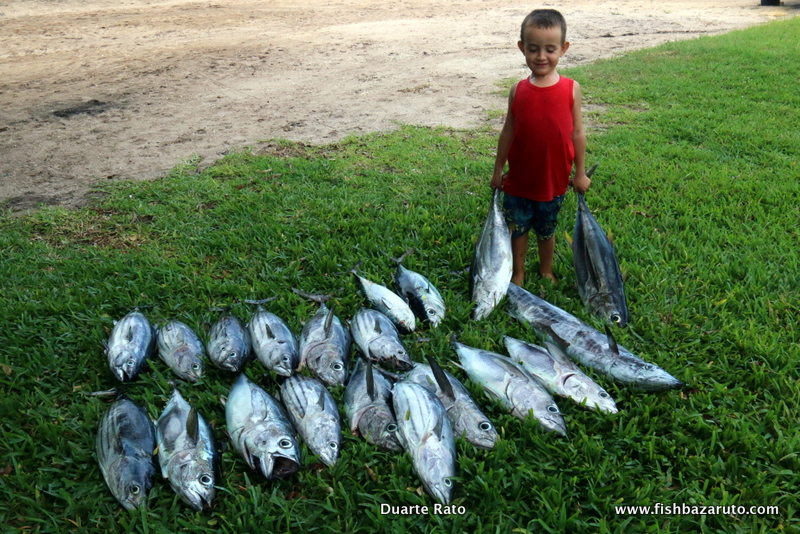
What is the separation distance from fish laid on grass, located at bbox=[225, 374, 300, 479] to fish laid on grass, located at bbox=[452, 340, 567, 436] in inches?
33.8

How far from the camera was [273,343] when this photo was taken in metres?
2.77

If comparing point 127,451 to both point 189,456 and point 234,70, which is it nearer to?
point 189,456

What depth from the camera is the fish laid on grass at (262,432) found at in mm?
2193

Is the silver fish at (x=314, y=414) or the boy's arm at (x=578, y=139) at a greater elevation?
the boy's arm at (x=578, y=139)

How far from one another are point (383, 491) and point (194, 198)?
3427mm

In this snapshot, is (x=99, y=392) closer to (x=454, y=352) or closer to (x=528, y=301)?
(x=454, y=352)

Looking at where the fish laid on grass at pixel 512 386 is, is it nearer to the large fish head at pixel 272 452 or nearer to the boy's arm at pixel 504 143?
the large fish head at pixel 272 452

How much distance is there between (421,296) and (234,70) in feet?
23.9

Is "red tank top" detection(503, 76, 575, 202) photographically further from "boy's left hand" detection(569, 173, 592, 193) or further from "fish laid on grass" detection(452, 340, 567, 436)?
"fish laid on grass" detection(452, 340, 567, 436)

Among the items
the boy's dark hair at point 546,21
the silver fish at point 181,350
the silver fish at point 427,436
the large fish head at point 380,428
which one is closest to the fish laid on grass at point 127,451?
the silver fish at point 181,350

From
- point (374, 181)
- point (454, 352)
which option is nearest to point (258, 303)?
point (454, 352)

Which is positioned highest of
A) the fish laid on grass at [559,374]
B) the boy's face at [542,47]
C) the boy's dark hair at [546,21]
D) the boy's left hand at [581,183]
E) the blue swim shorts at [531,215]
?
the boy's dark hair at [546,21]

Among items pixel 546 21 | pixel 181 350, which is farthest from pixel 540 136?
pixel 181 350

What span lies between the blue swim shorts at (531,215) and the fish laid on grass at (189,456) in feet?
6.47
